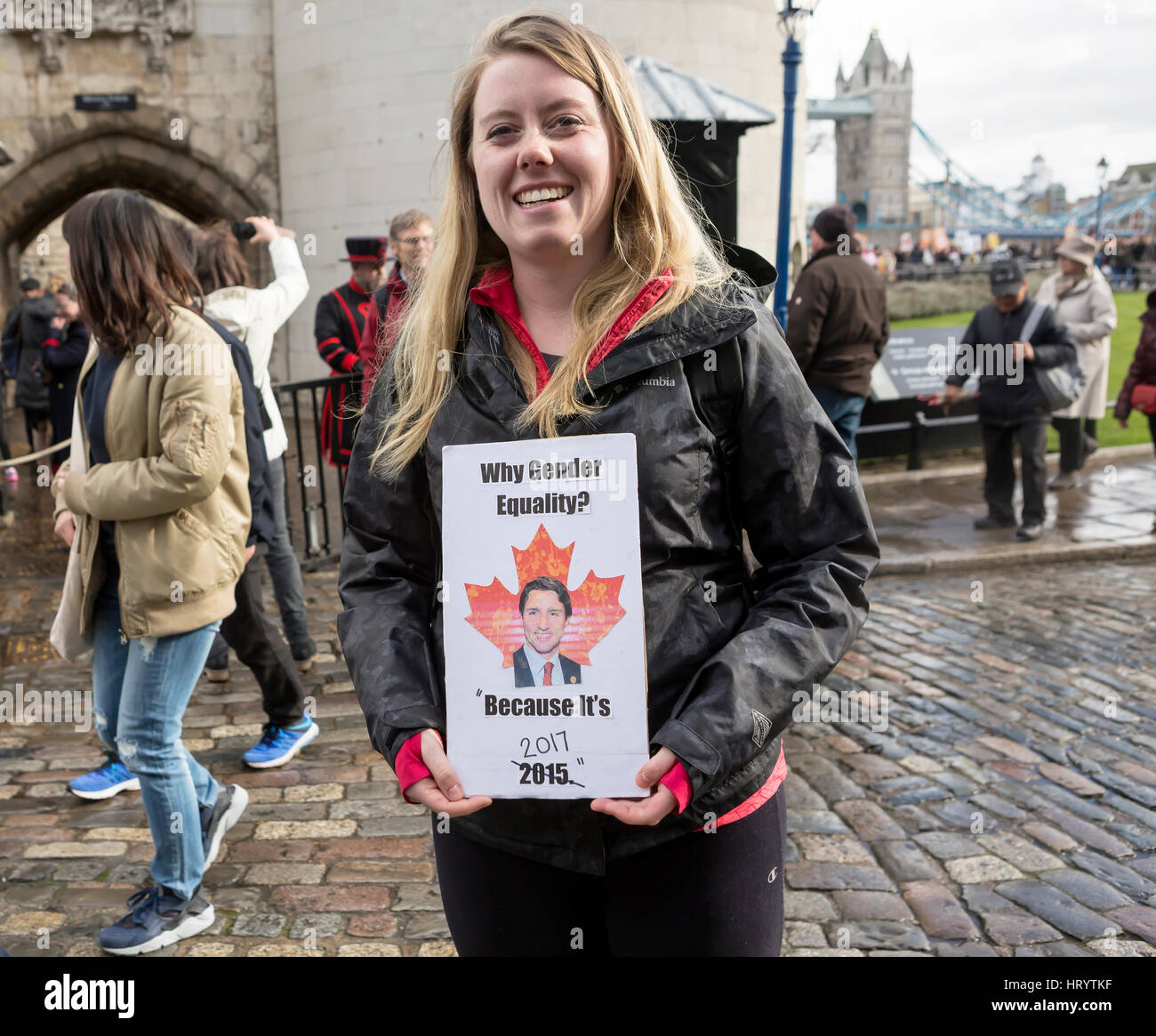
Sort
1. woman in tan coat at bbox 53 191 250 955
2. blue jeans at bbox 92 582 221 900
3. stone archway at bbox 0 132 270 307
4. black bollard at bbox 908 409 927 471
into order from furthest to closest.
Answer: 1. stone archway at bbox 0 132 270 307
2. black bollard at bbox 908 409 927 471
3. blue jeans at bbox 92 582 221 900
4. woman in tan coat at bbox 53 191 250 955

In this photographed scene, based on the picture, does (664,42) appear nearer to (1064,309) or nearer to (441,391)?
(1064,309)

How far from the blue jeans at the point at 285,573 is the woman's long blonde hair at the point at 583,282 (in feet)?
10.8

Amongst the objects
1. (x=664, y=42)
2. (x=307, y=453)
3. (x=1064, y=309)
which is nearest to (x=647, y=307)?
(x=1064, y=309)

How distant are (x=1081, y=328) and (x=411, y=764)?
9289mm

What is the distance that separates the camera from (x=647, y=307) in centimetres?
159

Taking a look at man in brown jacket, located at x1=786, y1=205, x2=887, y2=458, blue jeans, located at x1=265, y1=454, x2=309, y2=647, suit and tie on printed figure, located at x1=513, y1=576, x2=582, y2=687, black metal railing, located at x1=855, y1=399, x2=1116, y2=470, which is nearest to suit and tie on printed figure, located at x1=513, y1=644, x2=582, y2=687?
suit and tie on printed figure, located at x1=513, y1=576, x2=582, y2=687

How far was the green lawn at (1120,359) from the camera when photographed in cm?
1241

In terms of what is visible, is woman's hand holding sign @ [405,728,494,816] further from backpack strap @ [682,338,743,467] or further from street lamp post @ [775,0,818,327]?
street lamp post @ [775,0,818,327]

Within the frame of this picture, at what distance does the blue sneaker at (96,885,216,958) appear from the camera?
121 inches

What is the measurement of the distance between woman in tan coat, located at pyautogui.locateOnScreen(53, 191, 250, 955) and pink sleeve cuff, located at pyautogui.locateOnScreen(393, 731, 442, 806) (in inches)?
67.6

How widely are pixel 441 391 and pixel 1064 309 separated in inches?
369

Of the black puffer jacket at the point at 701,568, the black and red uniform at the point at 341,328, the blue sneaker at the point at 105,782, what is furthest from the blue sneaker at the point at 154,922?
the black and red uniform at the point at 341,328

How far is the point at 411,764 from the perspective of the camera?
62.1 inches

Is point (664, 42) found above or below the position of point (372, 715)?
above
